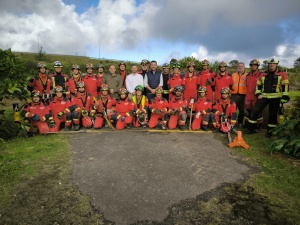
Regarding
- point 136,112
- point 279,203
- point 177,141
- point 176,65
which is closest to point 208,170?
point 279,203

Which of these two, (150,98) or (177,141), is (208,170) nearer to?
(177,141)

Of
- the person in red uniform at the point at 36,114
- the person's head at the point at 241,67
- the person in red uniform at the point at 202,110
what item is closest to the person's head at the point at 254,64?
the person's head at the point at 241,67

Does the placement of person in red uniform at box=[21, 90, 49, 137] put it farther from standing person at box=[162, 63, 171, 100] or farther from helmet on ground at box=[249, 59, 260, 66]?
helmet on ground at box=[249, 59, 260, 66]

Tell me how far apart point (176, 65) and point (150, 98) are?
1680mm

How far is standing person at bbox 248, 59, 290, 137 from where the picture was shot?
758cm

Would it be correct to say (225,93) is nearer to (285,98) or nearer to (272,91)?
(272,91)

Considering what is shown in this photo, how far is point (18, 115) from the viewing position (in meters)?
8.07

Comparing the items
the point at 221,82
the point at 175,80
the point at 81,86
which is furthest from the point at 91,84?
the point at 221,82

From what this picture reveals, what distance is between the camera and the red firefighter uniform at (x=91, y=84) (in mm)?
9453

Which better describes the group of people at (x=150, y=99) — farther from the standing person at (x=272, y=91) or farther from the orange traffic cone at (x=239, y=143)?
the orange traffic cone at (x=239, y=143)

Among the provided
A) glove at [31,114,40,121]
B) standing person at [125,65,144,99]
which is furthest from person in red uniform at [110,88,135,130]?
glove at [31,114,40,121]

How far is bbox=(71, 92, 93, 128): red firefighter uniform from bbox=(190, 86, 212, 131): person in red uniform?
3.87 m

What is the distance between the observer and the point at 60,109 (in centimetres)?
876

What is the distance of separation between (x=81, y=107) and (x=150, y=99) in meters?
2.66
